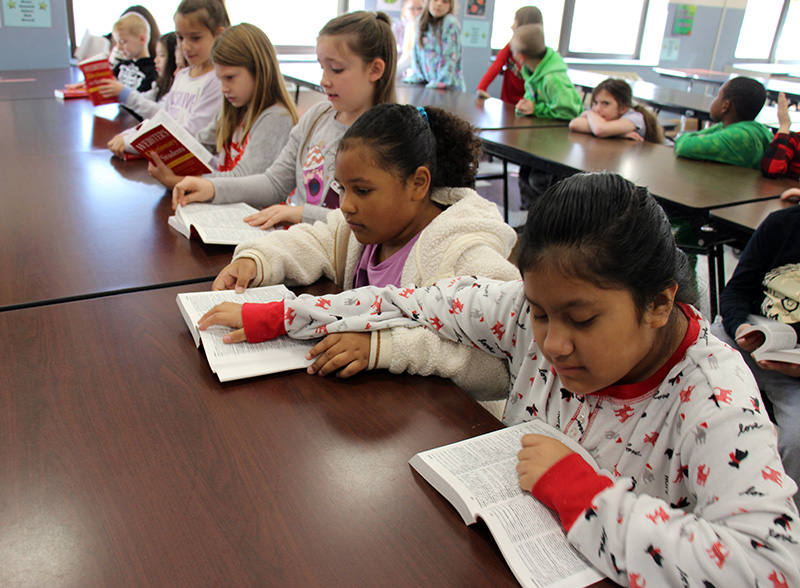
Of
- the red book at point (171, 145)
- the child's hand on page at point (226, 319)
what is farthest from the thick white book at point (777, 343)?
the red book at point (171, 145)

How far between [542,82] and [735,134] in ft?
4.46

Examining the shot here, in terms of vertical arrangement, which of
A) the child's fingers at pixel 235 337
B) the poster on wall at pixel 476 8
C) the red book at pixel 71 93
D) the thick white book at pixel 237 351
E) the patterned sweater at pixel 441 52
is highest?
the poster on wall at pixel 476 8

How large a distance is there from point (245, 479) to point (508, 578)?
1.04 feet

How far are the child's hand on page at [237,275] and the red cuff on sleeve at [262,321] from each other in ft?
0.63

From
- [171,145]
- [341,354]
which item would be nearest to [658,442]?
[341,354]

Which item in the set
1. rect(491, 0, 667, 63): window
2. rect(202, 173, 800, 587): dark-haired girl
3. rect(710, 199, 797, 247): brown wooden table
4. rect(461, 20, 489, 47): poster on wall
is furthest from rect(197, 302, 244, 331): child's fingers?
rect(491, 0, 667, 63): window

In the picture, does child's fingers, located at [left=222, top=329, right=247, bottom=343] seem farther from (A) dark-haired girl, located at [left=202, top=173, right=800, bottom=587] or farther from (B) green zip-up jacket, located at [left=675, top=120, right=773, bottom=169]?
(B) green zip-up jacket, located at [left=675, top=120, right=773, bottom=169]

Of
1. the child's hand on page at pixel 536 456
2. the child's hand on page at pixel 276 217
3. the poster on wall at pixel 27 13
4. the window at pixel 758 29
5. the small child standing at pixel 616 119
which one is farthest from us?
the window at pixel 758 29

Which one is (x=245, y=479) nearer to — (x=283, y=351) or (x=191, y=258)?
(x=283, y=351)

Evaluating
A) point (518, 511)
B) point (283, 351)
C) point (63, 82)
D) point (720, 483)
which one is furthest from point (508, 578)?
point (63, 82)

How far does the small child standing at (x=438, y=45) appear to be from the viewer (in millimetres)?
4680

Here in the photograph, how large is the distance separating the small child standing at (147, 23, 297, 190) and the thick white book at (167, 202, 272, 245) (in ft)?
0.94

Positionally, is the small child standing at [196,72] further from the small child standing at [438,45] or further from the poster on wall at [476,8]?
the poster on wall at [476,8]

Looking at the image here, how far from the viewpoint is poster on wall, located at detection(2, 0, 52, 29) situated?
4.04 m
